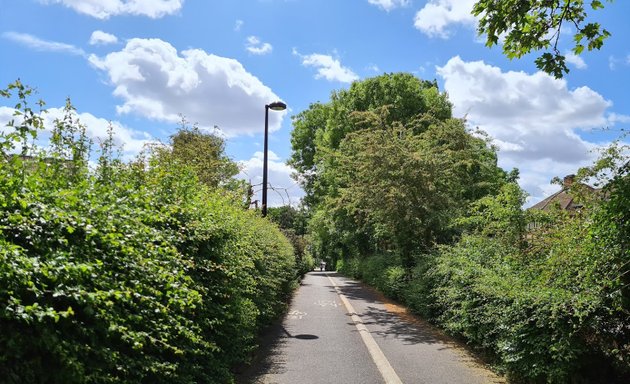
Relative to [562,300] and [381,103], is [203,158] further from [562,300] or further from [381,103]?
[381,103]

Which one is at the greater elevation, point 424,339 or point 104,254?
point 104,254

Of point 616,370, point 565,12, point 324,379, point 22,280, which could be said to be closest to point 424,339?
point 324,379

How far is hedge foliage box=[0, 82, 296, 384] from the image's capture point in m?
2.50

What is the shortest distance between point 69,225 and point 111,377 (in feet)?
3.21

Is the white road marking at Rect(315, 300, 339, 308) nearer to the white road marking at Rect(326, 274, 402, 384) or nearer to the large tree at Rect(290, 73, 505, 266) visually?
the white road marking at Rect(326, 274, 402, 384)

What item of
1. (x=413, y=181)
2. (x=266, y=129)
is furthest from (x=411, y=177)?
(x=266, y=129)

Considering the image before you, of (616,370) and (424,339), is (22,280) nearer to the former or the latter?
(616,370)

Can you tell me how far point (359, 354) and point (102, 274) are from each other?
6.89m

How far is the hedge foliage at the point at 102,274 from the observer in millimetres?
2498

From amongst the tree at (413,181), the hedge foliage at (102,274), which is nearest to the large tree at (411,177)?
the tree at (413,181)

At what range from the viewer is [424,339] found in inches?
430

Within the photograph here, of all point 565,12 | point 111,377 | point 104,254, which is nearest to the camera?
point 111,377

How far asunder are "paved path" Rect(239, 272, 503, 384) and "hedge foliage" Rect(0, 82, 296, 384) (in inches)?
89.8

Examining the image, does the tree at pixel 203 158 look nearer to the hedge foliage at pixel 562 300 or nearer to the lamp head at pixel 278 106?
the lamp head at pixel 278 106
